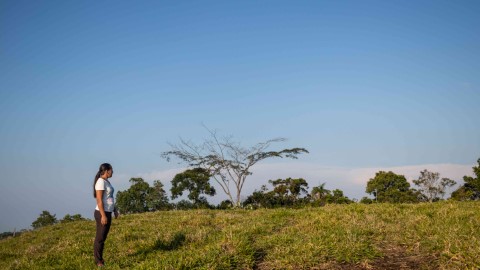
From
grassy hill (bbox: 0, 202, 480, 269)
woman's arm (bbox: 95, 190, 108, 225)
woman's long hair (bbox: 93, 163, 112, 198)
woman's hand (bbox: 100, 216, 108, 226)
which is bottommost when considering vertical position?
grassy hill (bbox: 0, 202, 480, 269)

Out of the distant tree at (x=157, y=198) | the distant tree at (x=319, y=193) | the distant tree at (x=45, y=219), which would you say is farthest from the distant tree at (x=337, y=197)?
the distant tree at (x=45, y=219)

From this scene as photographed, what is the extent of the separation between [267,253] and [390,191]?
3671 centimetres

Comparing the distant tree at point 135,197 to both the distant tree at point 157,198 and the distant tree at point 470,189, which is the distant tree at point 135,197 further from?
the distant tree at point 470,189

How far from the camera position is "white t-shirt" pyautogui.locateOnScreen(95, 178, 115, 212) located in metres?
7.64

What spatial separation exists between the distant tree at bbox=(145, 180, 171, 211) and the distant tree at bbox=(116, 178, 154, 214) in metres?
0.36

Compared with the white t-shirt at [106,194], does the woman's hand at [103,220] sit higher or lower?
lower

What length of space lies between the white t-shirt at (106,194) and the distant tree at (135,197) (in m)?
36.2

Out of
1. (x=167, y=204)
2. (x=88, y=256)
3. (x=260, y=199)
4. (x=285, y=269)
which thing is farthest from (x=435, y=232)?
(x=167, y=204)

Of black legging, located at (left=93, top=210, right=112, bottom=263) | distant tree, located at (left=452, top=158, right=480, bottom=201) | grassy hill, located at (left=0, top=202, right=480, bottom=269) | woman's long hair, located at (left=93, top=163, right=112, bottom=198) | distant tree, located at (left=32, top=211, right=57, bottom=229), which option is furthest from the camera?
distant tree, located at (left=32, top=211, right=57, bottom=229)

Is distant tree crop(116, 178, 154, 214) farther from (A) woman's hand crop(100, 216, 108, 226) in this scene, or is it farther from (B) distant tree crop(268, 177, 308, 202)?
(A) woman's hand crop(100, 216, 108, 226)

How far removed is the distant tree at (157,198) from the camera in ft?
136

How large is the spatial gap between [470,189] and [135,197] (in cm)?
3814

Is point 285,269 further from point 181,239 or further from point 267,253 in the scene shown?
point 181,239

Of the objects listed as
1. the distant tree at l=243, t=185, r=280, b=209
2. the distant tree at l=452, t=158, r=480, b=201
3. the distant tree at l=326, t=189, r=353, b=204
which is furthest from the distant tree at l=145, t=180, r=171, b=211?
the distant tree at l=452, t=158, r=480, b=201
